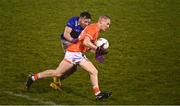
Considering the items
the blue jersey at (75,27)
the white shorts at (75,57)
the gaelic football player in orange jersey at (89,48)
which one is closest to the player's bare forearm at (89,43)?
the gaelic football player in orange jersey at (89,48)

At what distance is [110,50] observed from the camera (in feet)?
56.0

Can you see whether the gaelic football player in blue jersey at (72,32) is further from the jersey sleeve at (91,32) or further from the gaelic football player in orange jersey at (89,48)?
the jersey sleeve at (91,32)

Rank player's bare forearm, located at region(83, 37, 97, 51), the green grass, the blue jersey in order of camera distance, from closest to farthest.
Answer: player's bare forearm, located at region(83, 37, 97, 51) → the green grass → the blue jersey

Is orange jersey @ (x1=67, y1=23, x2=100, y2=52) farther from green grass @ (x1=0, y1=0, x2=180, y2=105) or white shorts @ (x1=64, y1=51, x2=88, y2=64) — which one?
green grass @ (x1=0, y1=0, x2=180, y2=105)

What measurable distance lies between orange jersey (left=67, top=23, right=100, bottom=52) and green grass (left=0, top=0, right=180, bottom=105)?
3.79 feet

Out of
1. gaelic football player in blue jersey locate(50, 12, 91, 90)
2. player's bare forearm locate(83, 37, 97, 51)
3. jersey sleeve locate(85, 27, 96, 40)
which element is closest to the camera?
player's bare forearm locate(83, 37, 97, 51)

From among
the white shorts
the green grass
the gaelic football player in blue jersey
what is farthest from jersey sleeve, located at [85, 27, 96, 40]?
the green grass

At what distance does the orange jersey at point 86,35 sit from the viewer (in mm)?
11883

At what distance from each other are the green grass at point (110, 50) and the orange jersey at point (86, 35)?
45.5 inches

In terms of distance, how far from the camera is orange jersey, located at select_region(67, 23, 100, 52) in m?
11.9

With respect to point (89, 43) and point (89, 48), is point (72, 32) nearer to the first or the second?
point (89, 48)

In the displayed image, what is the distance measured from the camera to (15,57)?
15.8 m

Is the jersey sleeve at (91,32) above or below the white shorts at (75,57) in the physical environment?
above

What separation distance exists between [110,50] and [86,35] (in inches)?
207
